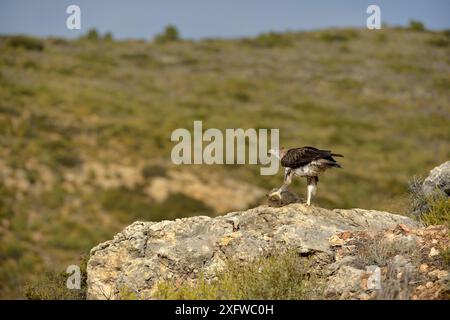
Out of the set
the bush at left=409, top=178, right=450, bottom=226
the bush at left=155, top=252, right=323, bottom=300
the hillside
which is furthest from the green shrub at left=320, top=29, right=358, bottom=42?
the bush at left=155, top=252, right=323, bottom=300

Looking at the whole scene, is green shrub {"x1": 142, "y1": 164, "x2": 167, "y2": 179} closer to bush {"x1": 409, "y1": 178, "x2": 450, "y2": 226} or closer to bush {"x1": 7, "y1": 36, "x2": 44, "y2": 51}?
bush {"x1": 409, "y1": 178, "x2": 450, "y2": 226}

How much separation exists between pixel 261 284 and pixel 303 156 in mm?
3084

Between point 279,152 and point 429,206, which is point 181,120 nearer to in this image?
point 279,152

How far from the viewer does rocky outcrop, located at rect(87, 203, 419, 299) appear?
9.41m

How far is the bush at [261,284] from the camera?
333 inches

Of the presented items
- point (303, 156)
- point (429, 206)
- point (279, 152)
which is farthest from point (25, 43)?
point (429, 206)

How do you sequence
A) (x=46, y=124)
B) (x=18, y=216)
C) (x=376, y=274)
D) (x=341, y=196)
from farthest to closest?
(x=46, y=124) < (x=341, y=196) < (x=18, y=216) < (x=376, y=274)

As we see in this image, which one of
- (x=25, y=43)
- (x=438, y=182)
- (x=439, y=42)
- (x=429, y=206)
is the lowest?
(x=429, y=206)

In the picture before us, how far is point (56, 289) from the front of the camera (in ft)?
34.0

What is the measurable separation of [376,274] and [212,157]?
1129 inches

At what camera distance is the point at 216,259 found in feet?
31.4

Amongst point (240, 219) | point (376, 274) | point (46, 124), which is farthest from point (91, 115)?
point (376, 274)

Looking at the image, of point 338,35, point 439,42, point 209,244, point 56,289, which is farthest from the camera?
point 338,35

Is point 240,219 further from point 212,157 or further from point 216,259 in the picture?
point 212,157
